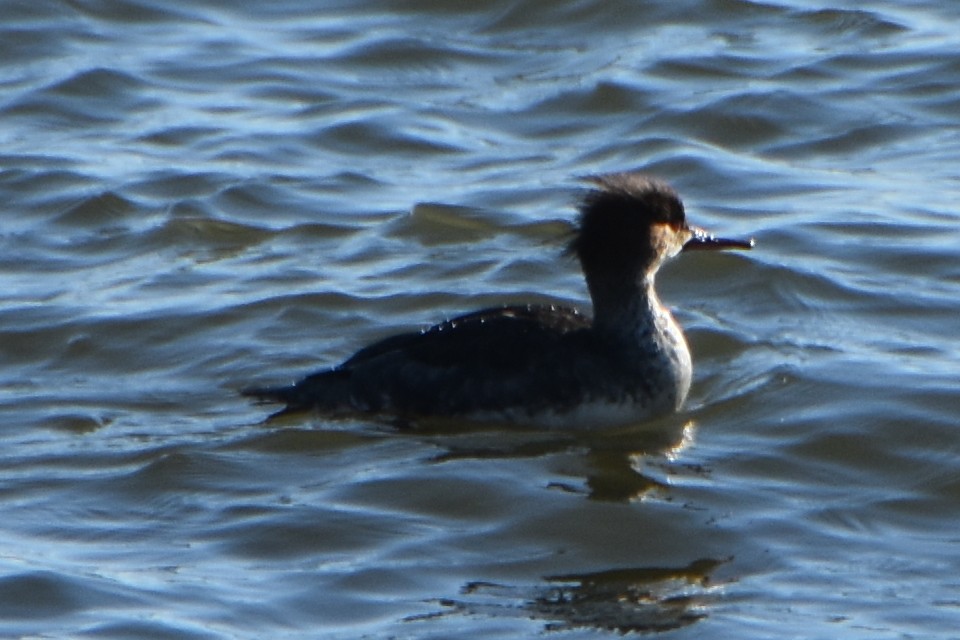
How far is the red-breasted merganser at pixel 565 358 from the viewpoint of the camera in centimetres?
998

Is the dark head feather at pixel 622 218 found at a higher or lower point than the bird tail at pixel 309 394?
higher

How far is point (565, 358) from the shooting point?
1005 cm

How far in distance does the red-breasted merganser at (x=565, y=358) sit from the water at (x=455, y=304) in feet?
0.55

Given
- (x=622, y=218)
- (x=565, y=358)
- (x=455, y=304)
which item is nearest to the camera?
(x=565, y=358)

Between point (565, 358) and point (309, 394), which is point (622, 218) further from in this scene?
point (309, 394)

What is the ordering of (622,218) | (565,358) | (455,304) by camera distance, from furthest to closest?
1. (455,304)
2. (622,218)
3. (565,358)

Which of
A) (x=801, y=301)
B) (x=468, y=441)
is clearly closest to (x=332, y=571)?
(x=468, y=441)

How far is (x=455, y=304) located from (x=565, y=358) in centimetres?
183

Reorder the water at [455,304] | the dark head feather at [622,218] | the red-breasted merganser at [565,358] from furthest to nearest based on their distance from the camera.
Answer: the dark head feather at [622,218] → the red-breasted merganser at [565,358] → the water at [455,304]

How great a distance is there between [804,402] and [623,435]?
97 cm

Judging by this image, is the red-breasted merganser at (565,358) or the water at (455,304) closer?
the water at (455,304)

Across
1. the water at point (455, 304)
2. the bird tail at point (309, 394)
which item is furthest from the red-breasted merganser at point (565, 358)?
the water at point (455, 304)

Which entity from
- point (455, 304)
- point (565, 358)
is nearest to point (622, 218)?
point (565, 358)

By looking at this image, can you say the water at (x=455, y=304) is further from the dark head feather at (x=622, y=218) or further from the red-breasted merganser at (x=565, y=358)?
the dark head feather at (x=622, y=218)
